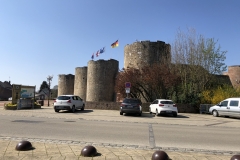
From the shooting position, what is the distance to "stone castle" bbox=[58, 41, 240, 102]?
3222cm

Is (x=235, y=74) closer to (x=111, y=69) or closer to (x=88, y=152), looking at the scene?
(x=111, y=69)

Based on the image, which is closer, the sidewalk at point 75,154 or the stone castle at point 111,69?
the sidewalk at point 75,154

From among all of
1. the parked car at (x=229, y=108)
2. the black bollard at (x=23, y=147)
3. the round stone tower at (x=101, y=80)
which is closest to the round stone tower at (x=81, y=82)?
the round stone tower at (x=101, y=80)

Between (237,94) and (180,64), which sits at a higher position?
(180,64)

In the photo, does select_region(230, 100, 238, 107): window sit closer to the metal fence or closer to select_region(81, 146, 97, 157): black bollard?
the metal fence

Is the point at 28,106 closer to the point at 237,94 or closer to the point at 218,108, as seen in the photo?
the point at 218,108

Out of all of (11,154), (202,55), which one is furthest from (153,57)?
(11,154)

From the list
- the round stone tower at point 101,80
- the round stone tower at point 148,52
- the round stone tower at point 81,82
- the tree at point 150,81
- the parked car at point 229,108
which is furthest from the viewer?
the round stone tower at point 81,82

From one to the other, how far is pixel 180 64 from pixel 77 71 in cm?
2176

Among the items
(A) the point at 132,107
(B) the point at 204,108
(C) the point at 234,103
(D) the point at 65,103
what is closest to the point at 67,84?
(D) the point at 65,103

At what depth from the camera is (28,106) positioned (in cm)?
2591

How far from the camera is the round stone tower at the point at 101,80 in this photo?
36.8m

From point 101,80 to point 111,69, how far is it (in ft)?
7.40

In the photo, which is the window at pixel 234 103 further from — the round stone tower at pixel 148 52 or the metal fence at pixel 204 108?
the round stone tower at pixel 148 52
